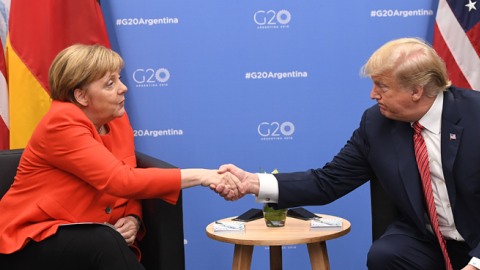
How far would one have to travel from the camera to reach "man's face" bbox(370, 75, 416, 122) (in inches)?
74.0

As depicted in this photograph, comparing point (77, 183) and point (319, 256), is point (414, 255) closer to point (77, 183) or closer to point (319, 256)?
point (319, 256)

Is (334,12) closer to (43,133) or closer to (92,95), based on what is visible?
(92,95)

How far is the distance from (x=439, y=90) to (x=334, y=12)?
141 centimetres

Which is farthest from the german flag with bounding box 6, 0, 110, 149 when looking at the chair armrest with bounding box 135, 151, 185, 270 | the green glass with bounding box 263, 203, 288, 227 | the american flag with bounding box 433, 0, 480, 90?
the american flag with bounding box 433, 0, 480, 90

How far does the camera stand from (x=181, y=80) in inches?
124

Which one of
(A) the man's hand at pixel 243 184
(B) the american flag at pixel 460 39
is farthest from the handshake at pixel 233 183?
(B) the american flag at pixel 460 39

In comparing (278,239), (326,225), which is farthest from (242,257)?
(326,225)

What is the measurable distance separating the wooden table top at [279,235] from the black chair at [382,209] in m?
0.14

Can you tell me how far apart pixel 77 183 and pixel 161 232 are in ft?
1.25

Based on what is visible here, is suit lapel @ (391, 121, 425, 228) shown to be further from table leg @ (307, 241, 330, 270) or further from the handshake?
the handshake

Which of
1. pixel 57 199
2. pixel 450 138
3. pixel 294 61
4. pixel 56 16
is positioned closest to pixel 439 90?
pixel 450 138

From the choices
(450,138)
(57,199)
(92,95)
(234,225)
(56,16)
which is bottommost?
(234,225)

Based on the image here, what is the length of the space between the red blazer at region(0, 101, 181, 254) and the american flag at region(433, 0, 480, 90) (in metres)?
2.10

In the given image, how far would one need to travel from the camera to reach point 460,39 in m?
3.01
